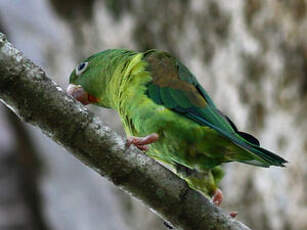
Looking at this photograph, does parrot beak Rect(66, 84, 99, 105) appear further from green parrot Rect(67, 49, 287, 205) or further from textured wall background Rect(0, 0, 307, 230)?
textured wall background Rect(0, 0, 307, 230)

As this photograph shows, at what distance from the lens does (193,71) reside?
197 inches

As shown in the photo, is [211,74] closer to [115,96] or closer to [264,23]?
[264,23]

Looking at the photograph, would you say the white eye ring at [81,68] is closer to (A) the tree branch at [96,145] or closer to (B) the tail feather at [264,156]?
(B) the tail feather at [264,156]

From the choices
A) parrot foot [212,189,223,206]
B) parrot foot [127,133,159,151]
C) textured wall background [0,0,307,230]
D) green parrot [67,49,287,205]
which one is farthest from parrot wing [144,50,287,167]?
textured wall background [0,0,307,230]

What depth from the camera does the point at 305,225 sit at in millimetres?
4219

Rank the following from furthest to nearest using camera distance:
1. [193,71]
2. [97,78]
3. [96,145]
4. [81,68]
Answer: [193,71] < [81,68] < [97,78] < [96,145]

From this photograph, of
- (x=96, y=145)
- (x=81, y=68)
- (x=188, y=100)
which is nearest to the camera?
(x=96, y=145)

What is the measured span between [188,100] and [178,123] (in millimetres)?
138

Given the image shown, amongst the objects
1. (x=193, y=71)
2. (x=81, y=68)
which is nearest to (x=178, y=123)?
(x=81, y=68)

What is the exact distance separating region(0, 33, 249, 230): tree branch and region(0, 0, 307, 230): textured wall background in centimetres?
224

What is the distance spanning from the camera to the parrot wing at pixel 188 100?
233 cm

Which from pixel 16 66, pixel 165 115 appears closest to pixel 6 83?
pixel 16 66

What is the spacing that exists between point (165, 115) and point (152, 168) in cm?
57

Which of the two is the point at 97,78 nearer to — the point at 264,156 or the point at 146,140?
the point at 146,140
